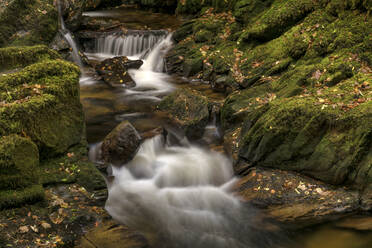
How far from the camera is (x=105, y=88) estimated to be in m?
11.0

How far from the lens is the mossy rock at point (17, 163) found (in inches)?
181

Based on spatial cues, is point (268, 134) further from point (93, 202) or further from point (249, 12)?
point (249, 12)

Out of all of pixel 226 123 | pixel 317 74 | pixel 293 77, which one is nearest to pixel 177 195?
pixel 226 123

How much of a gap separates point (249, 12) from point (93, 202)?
884cm

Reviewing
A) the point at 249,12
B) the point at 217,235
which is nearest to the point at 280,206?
the point at 217,235

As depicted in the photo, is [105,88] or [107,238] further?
[105,88]

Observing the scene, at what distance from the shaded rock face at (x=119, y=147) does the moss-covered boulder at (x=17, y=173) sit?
7.08 ft

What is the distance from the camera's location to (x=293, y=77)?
7.99 meters

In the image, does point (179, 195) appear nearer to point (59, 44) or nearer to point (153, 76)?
point (153, 76)

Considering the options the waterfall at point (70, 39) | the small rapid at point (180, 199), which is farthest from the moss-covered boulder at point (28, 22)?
the small rapid at point (180, 199)

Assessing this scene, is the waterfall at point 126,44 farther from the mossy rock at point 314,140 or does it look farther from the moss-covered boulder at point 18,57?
the mossy rock at point 314,140

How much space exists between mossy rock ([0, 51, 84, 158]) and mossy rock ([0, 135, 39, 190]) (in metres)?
0.54

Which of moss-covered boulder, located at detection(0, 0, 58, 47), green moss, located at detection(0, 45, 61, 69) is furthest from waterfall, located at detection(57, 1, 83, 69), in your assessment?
green moss, located at detection(0, 45, 61, 69)

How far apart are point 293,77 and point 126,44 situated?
7916 mm
